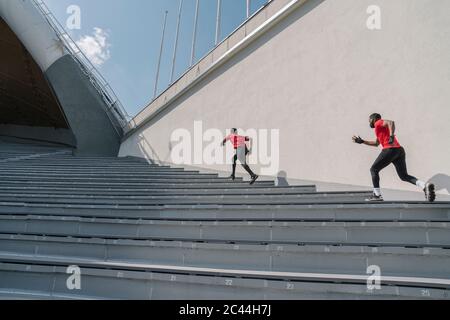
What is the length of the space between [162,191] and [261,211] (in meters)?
2.33

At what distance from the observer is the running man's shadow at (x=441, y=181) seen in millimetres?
3564

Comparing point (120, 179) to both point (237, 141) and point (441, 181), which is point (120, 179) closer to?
point (237, 141)

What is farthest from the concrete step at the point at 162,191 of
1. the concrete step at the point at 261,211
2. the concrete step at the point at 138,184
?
the concrete step at the point at 261,211

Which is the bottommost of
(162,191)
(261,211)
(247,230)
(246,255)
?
(246,255)

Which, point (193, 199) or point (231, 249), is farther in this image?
point (193, 199)

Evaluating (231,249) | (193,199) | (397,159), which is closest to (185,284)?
(231,249)

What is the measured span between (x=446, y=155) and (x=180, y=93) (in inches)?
297

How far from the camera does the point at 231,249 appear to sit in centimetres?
274

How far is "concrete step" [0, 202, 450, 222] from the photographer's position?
3.07m

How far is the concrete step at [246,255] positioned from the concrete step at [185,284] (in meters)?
0.18

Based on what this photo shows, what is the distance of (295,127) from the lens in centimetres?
562

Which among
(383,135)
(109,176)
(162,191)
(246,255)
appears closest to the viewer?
(246,255)

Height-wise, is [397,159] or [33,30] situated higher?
[33,30]
